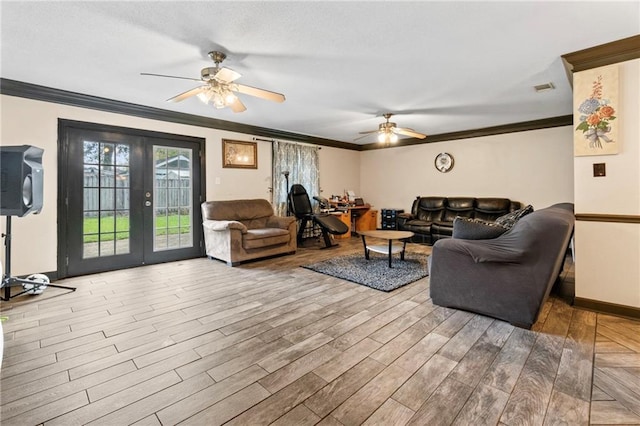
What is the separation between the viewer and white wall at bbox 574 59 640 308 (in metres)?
2.51

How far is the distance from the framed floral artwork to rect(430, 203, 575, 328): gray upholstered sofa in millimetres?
667

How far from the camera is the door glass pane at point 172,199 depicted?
457 centimetres

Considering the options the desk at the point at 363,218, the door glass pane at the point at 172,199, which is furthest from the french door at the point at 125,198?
the desk at the point at 363,218

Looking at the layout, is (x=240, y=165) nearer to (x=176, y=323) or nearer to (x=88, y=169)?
(x=88, y=169)

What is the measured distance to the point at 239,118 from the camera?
507 centimetres

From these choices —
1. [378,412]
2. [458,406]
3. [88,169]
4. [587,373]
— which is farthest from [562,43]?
[88,169]

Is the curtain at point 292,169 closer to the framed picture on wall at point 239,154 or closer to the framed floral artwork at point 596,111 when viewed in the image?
the framed picture on wall at point 239,154

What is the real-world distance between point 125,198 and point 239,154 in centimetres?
196

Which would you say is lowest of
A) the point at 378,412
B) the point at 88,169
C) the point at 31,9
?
the point at 378,412

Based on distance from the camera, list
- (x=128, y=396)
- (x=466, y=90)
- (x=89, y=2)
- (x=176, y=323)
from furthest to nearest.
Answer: (x=466, y=90)
(x=176, y=323)
(x=89, y=2)
(x=128, y=396)

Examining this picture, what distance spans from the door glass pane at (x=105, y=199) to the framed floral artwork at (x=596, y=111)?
5.28 meters

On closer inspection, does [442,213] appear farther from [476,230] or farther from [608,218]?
[476,230]

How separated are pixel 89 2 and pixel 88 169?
263cm

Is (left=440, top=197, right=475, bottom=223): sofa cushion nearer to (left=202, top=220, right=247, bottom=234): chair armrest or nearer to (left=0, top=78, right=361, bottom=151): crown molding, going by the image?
(left=0, top=78, right=361, bottom=151): crown molding
